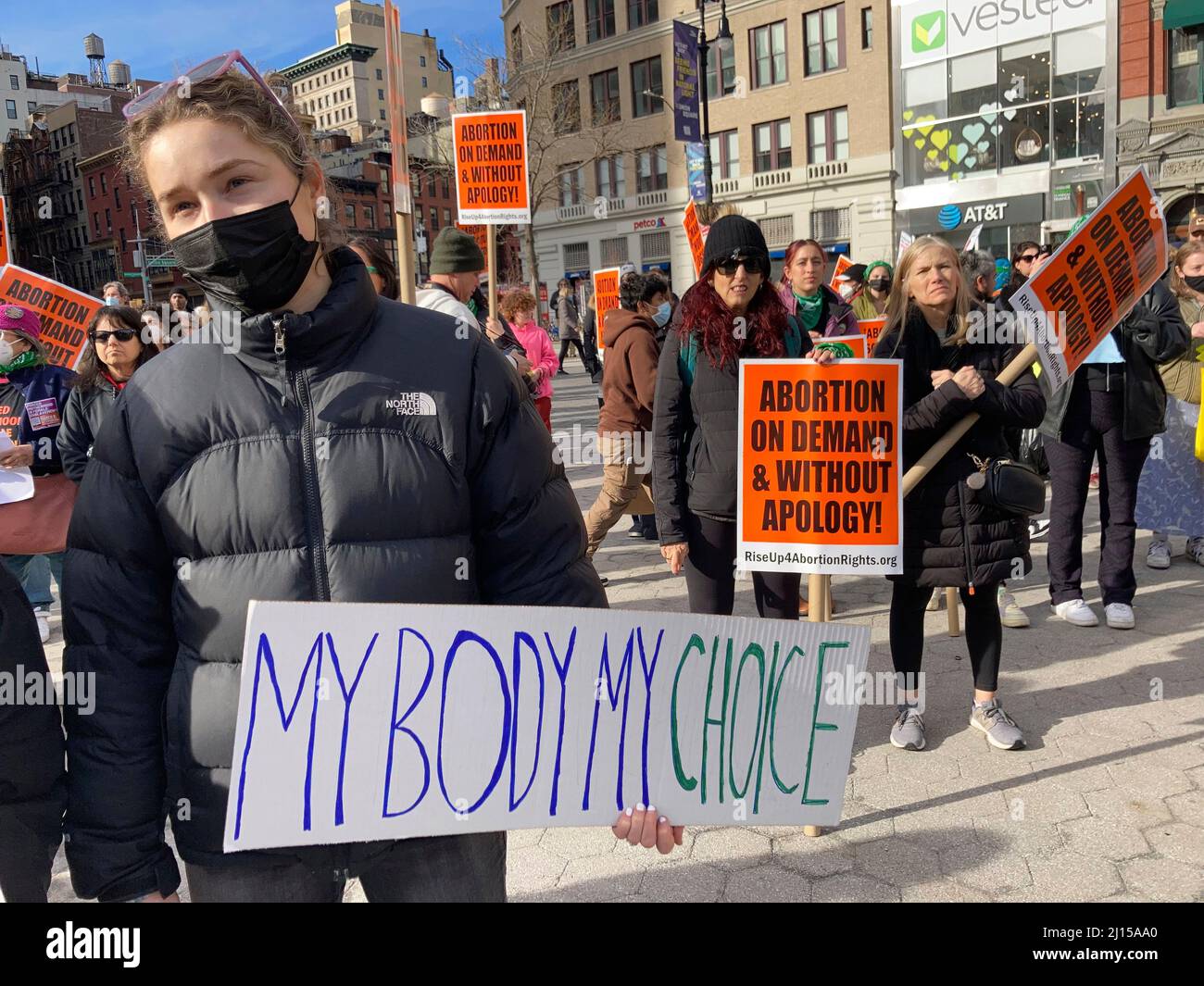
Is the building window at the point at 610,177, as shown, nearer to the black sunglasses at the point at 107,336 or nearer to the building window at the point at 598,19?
the building window at the point at 598,19

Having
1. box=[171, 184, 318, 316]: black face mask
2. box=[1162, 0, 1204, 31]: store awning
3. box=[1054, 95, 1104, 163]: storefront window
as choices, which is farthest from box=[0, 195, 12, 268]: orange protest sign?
box=[1054, 95, 1104, 163]: storefront window

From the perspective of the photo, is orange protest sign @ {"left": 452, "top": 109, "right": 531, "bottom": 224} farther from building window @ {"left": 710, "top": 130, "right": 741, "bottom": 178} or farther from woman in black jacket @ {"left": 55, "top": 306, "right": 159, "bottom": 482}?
building window @ {"left": 710, "top": 130, "right": 741, "bottom": 178}

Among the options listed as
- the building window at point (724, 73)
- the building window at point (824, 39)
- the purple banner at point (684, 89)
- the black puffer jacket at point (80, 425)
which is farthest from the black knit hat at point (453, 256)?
the building window at point (724, 73)

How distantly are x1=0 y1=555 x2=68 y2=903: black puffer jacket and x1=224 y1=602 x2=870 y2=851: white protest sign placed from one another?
1.67 feet

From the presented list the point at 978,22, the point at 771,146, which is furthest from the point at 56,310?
the point at 771,146

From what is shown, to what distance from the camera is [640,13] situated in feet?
127

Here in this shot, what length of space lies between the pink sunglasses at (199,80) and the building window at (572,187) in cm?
4186

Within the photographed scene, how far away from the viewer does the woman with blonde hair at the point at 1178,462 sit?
5.69 metres

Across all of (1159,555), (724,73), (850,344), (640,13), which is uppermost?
(640,13)

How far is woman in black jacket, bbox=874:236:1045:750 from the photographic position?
360 cm

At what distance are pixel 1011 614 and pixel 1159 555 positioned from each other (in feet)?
5.67

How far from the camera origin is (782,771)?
1.87 metres

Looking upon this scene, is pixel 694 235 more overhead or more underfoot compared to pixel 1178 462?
more overhead

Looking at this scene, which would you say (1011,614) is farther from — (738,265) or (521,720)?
(521,720)
